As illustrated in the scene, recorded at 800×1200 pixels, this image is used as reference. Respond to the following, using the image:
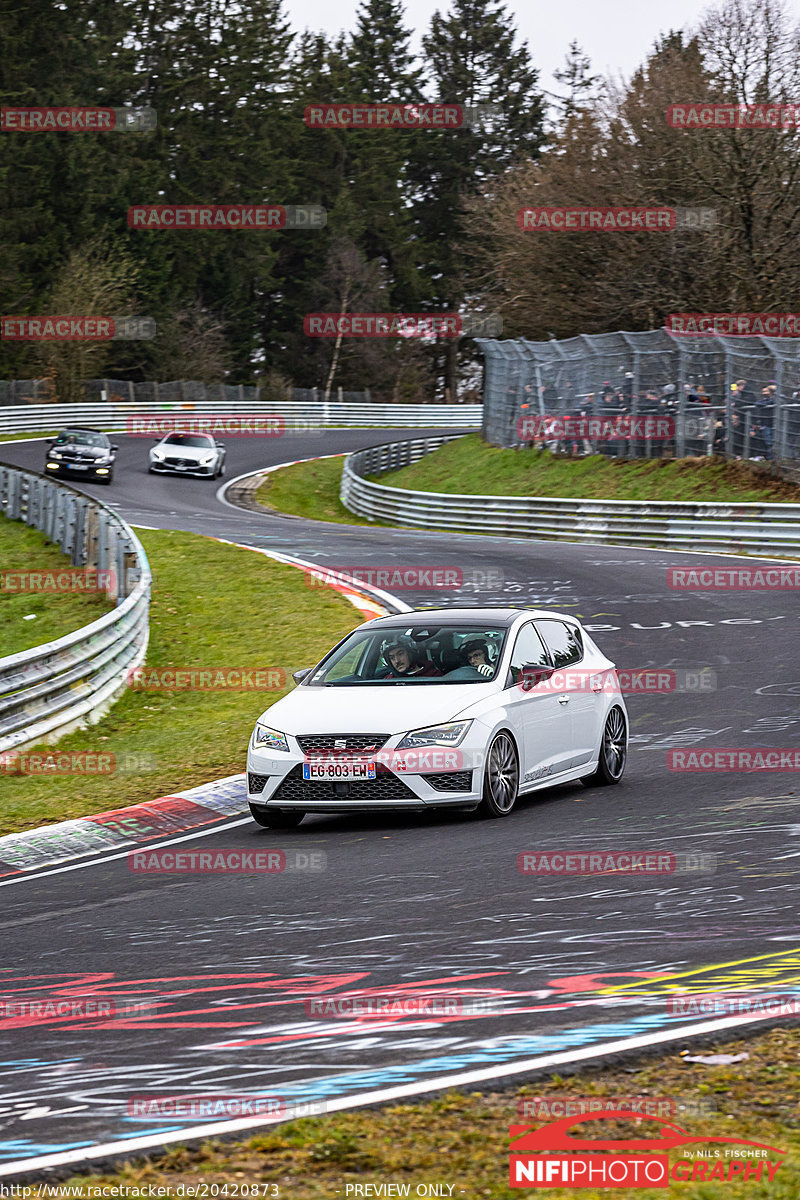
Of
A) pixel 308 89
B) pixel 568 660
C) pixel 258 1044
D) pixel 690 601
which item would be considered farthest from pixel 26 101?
pixel 258 1044

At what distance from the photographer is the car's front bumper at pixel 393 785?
33.3ft

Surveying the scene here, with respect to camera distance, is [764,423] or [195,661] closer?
[195,661]

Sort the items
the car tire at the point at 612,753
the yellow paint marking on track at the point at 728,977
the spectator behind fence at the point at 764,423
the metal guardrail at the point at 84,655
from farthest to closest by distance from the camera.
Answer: the spectator behind fence at the point at 764,423, the metal guardrail at the point at 84,655, the car tire at the point at 612,753, the yellow paint marking on track at the point at 728,977

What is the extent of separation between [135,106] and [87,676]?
74749 millimetres

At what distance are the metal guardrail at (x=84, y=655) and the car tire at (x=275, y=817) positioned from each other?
369 centimetres

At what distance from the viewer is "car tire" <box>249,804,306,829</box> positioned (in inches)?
417

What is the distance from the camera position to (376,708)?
34.2 ft

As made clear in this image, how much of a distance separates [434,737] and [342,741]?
61 cm

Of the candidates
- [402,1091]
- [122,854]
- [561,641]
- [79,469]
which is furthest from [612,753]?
[79,469]

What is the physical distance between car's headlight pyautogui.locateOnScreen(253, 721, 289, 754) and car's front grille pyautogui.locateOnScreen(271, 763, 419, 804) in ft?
0.71

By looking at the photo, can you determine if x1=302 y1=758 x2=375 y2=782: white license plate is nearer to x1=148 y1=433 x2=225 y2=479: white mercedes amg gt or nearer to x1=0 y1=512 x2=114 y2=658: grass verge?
x1=0 y1=512 x2=114 y2=658: grass verge

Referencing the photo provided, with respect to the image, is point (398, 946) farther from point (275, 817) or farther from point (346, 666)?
point (346, 666)

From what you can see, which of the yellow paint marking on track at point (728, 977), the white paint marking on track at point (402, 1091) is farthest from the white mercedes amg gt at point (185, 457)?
the white paint marking on track at point (402, 1091)

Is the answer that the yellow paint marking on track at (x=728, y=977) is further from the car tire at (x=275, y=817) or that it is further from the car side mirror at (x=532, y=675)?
the car side mirror at (x=532, y=675)
